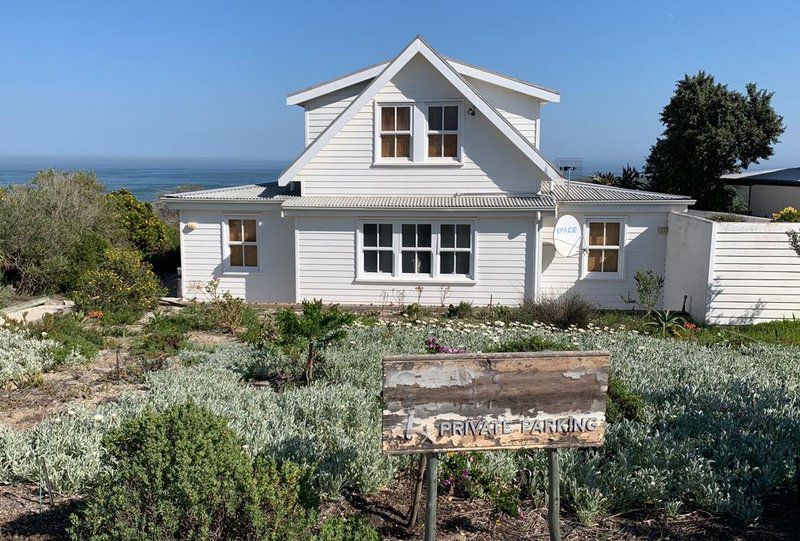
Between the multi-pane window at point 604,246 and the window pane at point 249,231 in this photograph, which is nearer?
the multi-pane window at point 604,246

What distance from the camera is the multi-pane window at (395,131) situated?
16797 mm

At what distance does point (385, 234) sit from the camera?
16766 millimetres

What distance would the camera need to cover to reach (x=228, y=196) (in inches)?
685

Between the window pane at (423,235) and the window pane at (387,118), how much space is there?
8.67ft

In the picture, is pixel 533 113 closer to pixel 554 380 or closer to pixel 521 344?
pixel 521 344

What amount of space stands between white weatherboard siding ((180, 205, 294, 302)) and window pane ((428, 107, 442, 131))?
4.40 metres

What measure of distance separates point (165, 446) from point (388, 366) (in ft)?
5.26

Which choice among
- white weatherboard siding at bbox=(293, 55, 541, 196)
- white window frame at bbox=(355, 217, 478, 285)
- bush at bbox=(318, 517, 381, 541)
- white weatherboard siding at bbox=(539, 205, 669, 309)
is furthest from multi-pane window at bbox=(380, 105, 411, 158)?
bush at bbox=(318, 517, 381, 541)

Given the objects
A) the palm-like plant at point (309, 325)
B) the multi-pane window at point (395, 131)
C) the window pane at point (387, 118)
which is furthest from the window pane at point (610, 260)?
the palm-like plant at point (309, 325)

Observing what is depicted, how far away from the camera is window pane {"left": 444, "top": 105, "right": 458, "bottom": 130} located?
54.6 ft

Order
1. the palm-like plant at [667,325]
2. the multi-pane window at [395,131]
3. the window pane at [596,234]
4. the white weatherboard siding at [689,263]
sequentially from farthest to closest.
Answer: the window pane at [596,234]
the multi-pane window at [395,131]
the white weatherboard siding at [689,263]
the palm-like plant at [667,325]

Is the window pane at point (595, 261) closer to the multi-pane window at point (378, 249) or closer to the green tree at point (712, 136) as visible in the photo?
the multi-pane window at point (378, 249)

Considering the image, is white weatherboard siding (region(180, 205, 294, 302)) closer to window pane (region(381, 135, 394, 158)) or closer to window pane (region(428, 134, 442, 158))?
window pane (region(381, 135, 394, 158))

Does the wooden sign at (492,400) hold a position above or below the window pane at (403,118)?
below
